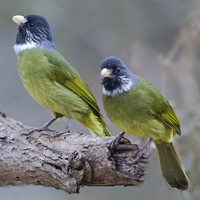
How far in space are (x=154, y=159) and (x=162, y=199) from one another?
322 mm

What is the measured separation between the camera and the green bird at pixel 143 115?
1722 mm

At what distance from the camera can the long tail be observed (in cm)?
175

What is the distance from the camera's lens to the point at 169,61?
2.44 meters

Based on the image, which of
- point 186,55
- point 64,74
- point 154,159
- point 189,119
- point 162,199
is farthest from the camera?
point 186,55

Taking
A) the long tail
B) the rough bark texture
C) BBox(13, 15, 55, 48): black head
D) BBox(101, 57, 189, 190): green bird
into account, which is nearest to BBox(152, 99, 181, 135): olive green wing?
BBox(101, 57, 189, 190): green bird

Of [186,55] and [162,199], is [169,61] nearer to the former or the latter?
[186,55]

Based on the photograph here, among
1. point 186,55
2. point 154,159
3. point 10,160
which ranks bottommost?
point 10,160

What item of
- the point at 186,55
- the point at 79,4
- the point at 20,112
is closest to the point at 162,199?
the point at 186,55

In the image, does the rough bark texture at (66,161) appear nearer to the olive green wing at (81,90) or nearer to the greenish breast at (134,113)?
the greenish breast at (134,113)

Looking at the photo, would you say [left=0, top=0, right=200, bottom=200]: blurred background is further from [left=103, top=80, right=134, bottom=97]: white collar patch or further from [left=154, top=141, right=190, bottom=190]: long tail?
[left=103, top=80, right=134, bottom=97]: white collar patch

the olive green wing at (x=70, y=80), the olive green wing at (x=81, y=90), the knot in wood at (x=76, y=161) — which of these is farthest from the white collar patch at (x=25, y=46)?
the knot in wood at (x=76, y=161)

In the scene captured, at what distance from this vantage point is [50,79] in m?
2.09

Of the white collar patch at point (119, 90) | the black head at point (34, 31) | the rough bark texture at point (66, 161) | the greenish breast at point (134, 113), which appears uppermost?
the black head at point (34, 31)

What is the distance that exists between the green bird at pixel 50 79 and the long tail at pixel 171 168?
1.62 feet
